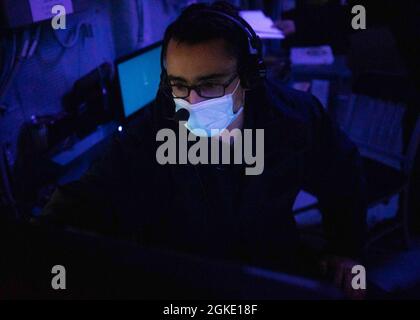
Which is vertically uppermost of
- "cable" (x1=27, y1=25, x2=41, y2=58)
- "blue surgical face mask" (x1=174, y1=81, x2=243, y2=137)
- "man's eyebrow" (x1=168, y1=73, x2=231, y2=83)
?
"man's eyebrow" (x1=168, y1=73, x2=231, y2=83)

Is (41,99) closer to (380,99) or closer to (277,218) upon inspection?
(277,218)

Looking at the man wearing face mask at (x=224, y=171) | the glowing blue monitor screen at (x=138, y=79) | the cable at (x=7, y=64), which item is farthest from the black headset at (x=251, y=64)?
the glowing blue monitor screen at (x=138, y=79)

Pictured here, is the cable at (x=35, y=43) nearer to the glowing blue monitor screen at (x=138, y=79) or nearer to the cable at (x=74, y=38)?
the cable at (x=74, y=38)

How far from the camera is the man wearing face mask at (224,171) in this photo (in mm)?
933

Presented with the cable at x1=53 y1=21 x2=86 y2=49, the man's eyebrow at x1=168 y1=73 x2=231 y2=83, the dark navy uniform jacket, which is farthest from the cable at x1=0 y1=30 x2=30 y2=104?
the man's eyebrow at x1=168 y1=73 x2=231 y2=83

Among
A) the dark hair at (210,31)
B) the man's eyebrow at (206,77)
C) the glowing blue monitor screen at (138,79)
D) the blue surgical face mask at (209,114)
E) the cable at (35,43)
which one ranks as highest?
the dark hair at (210,31)

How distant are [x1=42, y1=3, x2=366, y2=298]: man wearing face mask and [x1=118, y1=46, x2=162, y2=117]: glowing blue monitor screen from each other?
2.76ft

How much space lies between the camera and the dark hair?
91 cm

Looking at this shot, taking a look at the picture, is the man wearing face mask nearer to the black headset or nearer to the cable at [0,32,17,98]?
the black headset

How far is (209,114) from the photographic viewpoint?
39.0 inches

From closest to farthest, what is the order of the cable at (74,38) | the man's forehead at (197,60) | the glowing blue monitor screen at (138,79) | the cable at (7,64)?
the man's forehead at (197,60) < the cable at (7,64) < the cable at (74,38) < the glowing blue monitor screen at (138,79)

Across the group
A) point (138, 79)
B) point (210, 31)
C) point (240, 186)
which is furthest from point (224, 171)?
point (138, 79)

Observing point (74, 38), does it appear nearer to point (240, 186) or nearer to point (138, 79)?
point (138, 79)

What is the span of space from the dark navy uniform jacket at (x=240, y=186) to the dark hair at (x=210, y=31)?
13cm
